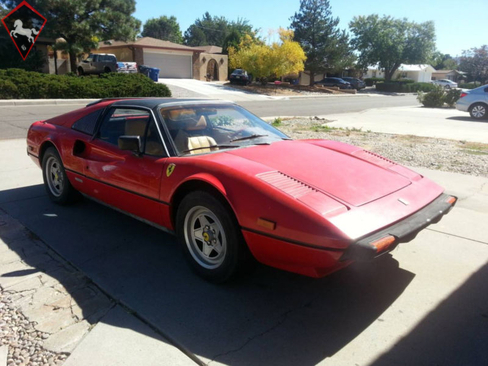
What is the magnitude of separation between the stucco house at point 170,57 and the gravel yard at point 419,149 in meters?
31.0

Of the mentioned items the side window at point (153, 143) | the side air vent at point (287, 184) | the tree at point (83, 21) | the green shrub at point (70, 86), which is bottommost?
the side air vent at point (287, 184)

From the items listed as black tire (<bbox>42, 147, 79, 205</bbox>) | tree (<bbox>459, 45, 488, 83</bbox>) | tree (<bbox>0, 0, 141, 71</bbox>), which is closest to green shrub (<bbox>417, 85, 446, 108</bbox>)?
tree (<bbox>0, 0, 141, 71</bbox>)

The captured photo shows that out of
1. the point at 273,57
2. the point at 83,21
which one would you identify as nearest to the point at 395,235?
the point at 83,21

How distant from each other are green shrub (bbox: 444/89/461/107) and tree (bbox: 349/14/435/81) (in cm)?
3422

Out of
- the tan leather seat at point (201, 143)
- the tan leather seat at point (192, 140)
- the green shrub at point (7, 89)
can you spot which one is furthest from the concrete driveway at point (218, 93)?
the tan leather seat at point (201, 143)

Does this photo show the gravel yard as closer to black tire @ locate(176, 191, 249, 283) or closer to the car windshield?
the car windshield

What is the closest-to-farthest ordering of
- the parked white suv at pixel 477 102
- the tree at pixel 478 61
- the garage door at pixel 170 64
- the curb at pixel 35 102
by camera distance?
the parked white suv at pixel 477 102 < the curb at pixel 35 102 < the garage door at pixel 170 64 < the tree at pixel 478 61

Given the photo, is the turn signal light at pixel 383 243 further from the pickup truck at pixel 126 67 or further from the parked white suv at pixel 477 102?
the pickup truck at pixel 126 67

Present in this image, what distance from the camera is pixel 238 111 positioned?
4328 mm

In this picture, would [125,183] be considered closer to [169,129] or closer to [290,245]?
[169,129]

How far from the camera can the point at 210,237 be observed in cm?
308

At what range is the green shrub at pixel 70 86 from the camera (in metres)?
19.2

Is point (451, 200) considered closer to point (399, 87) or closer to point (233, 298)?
point (233, 298)

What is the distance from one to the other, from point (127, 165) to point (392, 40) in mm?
58205
